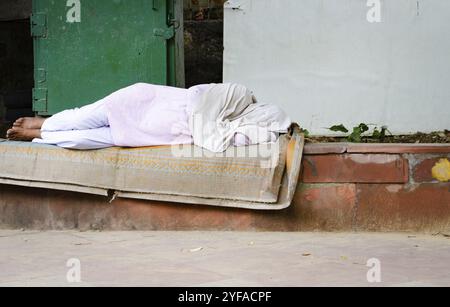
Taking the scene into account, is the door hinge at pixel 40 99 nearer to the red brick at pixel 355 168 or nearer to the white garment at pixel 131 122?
the white garment at pixel 131 122

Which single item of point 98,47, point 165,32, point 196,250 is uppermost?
point 165,32

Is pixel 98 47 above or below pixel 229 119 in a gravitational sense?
above

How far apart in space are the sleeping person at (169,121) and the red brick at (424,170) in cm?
82

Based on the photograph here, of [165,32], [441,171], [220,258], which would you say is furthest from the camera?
[165,32]

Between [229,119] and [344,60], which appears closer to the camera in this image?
[229,119]

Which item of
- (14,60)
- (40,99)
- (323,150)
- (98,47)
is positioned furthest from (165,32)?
(14,60)

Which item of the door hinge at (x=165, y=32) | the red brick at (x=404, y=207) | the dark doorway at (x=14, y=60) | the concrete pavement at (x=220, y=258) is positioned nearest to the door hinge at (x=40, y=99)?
the door hinge at (x=165, y=32)

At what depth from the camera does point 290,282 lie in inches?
129

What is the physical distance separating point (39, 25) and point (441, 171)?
371 centimetres

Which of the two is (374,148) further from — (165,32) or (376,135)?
(165,32)

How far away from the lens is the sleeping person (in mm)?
4703

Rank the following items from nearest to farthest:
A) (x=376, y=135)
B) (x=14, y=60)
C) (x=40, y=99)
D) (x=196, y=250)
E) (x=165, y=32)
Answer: (x=196, y=250) → (x=376, y=135) → (x=165, y=32) → (x=40, y=99) → (x=14, y=60)

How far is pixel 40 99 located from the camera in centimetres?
675

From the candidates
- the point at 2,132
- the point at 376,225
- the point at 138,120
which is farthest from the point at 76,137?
the point at 2,132
